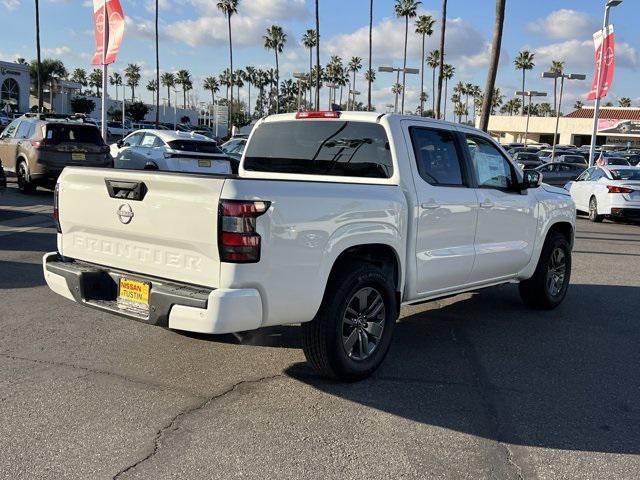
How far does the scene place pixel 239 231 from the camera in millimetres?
3865

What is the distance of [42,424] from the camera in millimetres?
3891

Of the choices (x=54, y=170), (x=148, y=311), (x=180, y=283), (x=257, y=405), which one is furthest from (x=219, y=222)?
(x=54, y=170)

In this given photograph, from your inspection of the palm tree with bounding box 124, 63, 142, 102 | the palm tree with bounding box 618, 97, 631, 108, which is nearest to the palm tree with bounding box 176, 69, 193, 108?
the palm tree with bounding box 124, 63, 142, 102

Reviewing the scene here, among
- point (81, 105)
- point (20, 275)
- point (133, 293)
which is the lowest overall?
point (20, 275)


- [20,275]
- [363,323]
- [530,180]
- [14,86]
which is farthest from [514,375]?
[14,86]

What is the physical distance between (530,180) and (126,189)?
416 centimetres

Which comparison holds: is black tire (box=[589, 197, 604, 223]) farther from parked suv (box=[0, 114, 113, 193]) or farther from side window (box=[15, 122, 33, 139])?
side window (box=[15, 122, 33, 139])

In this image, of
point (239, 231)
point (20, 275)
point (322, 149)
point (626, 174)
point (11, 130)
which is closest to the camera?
point (239, 231)

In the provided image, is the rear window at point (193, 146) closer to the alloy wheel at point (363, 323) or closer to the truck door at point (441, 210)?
the truck door at point (441, 210)

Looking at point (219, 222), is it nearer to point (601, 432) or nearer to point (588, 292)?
point (601, 432)

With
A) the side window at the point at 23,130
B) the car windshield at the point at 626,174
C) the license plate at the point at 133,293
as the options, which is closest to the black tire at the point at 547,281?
the license plate at the point at 133,293

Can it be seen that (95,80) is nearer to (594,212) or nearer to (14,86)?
(14,86)

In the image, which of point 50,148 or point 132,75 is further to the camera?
point 132,75

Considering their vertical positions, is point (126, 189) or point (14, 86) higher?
point (14, 86)
